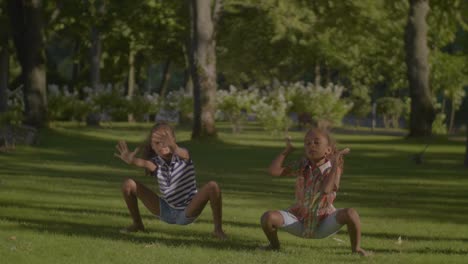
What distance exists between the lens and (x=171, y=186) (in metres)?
10.8

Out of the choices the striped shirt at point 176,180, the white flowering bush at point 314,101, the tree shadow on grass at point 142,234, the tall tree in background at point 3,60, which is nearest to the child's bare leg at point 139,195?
the striped shirt at point 176,180

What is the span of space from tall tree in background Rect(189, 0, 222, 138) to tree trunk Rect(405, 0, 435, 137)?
24.4 feet

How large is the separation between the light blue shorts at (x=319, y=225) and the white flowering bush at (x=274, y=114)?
96.1 ft

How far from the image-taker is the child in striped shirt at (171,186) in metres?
10.5

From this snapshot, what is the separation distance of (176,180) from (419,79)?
90.9 ft

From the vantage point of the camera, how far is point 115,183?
18.7 meters

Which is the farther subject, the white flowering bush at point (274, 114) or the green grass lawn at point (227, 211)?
the white flowering bush at point (274, 114)

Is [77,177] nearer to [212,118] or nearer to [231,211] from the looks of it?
[231,211]

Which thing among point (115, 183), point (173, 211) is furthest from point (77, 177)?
point (173, 211)

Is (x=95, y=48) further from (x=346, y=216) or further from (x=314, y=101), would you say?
(x=346, y=216)

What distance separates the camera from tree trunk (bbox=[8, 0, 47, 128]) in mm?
35812

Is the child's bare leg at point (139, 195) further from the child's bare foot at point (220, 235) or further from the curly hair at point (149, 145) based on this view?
the child's bare foot at point (220, 235)

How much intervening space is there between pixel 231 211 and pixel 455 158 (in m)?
15.6

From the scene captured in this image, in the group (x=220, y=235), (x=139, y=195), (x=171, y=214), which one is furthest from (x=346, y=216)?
(x=139, y=195)
